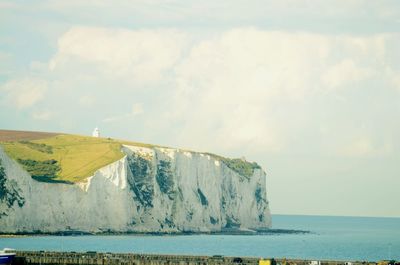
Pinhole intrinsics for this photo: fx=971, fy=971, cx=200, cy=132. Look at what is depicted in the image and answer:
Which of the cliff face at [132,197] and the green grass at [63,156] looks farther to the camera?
the green grass at [63,156]

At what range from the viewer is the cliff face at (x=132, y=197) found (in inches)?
6019

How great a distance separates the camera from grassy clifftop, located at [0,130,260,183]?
170 meters

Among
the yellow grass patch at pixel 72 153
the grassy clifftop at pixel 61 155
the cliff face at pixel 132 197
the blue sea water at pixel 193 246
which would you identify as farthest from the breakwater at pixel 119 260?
the yellow grass patch at pixel 72 153

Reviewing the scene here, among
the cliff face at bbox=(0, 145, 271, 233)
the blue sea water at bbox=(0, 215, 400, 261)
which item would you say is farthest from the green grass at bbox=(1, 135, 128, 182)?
the blue sea water at bbox=(0, 215, 400, 261)

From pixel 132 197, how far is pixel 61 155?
69.5ft

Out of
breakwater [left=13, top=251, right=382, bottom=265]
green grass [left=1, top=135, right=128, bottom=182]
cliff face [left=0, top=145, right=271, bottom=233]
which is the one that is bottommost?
breakwater [left=13, top=251, right=382, bottom=265]

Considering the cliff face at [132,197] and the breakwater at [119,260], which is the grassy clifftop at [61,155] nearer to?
the cliff face at [132,197]

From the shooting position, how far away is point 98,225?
164m

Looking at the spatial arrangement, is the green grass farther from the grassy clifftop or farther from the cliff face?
the cliff face

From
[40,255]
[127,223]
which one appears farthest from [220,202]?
[40,255]

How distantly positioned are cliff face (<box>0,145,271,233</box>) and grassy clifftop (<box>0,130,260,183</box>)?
4.03 meters

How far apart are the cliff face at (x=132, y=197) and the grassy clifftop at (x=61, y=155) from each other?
4.03 metres

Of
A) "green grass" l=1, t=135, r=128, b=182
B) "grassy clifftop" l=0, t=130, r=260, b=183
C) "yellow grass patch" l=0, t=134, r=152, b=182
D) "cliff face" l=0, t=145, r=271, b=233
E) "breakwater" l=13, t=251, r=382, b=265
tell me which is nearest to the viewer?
"breakwater" l=13, t=251, r=382, b=265

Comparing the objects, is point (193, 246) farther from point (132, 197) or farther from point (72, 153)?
point (72, 153)
